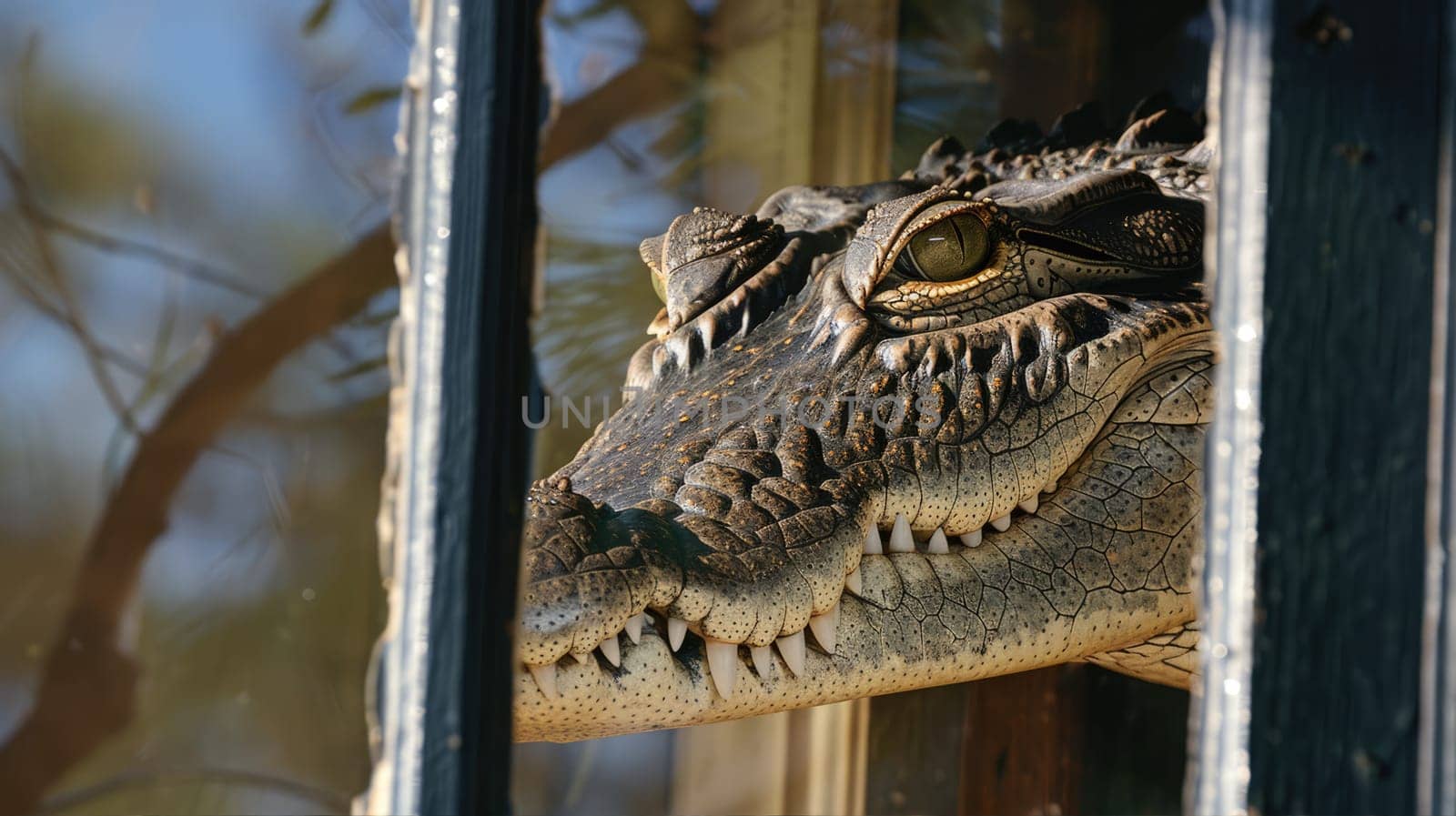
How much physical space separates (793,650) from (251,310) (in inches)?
92.7

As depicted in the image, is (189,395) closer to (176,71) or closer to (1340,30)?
(176,71)

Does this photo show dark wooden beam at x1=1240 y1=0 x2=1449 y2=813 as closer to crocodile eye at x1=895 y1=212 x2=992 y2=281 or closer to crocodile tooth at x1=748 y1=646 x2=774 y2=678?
crocodile tooth at x1=748 y1=646 x2=774 y2=678

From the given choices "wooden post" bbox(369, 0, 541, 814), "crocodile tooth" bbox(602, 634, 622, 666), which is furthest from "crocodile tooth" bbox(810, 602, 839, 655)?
"wooden post" bbox(369, 0, 541, 814)

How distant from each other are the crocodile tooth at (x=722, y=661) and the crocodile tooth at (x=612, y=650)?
0.13 metres

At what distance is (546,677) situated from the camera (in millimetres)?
1538

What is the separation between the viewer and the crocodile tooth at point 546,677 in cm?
153

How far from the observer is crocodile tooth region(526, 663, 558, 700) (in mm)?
1532

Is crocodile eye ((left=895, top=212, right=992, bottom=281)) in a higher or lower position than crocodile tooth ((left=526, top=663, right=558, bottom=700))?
higher

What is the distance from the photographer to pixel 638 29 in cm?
405

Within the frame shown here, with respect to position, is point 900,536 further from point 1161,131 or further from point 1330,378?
point 1161,131

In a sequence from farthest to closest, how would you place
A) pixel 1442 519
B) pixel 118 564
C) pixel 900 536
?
pixel 118 564 < pixel 900 536 < pixel 1442 519

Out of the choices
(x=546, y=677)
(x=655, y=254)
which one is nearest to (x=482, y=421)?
(x=546, y=677)

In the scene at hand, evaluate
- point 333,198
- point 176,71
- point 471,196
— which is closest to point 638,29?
point 333,198

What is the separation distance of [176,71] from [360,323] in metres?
0.78
